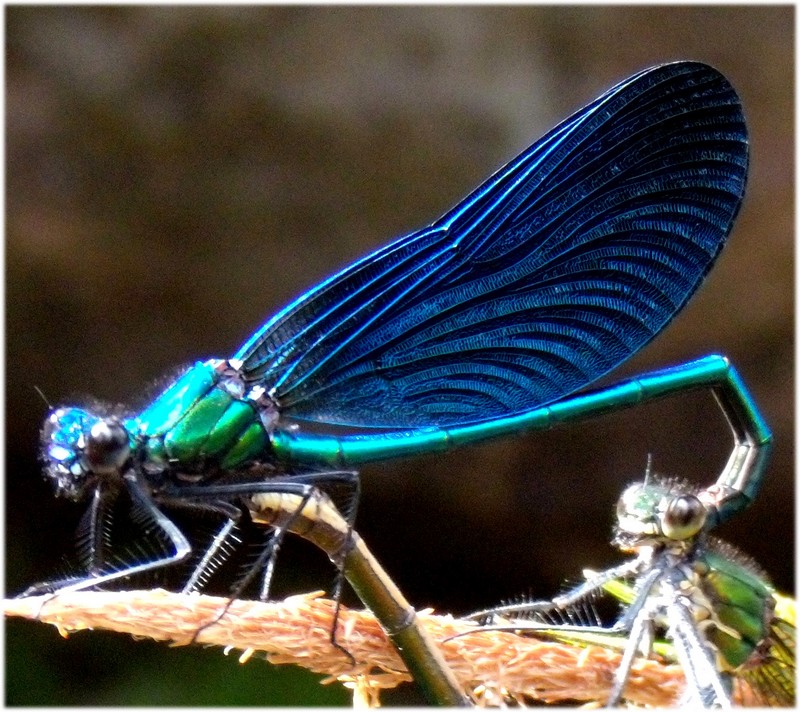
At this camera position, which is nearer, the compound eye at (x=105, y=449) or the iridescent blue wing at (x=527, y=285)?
the compound eye at (x=105, y=449)

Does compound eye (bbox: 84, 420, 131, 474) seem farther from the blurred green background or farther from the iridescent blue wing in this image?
the blurred green background

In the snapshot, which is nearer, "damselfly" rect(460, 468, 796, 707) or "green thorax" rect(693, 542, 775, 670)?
"damselfly" rect(460, 468, 796, 707)

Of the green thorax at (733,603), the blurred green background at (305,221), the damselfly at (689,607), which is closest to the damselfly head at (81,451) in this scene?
the damselfly at (689,607)

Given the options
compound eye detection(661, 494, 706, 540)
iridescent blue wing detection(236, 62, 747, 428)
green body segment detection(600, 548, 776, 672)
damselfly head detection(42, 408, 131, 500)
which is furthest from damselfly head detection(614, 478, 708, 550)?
damselfly head detection(42, 408, 131, 500)

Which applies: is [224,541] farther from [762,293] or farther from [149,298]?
[762,293]

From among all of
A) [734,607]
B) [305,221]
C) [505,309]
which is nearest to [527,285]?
[505,309]

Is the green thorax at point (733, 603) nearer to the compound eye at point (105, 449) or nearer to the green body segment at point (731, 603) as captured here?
the green body segment at point (731, 603)

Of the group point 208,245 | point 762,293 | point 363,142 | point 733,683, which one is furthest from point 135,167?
point 733,683
